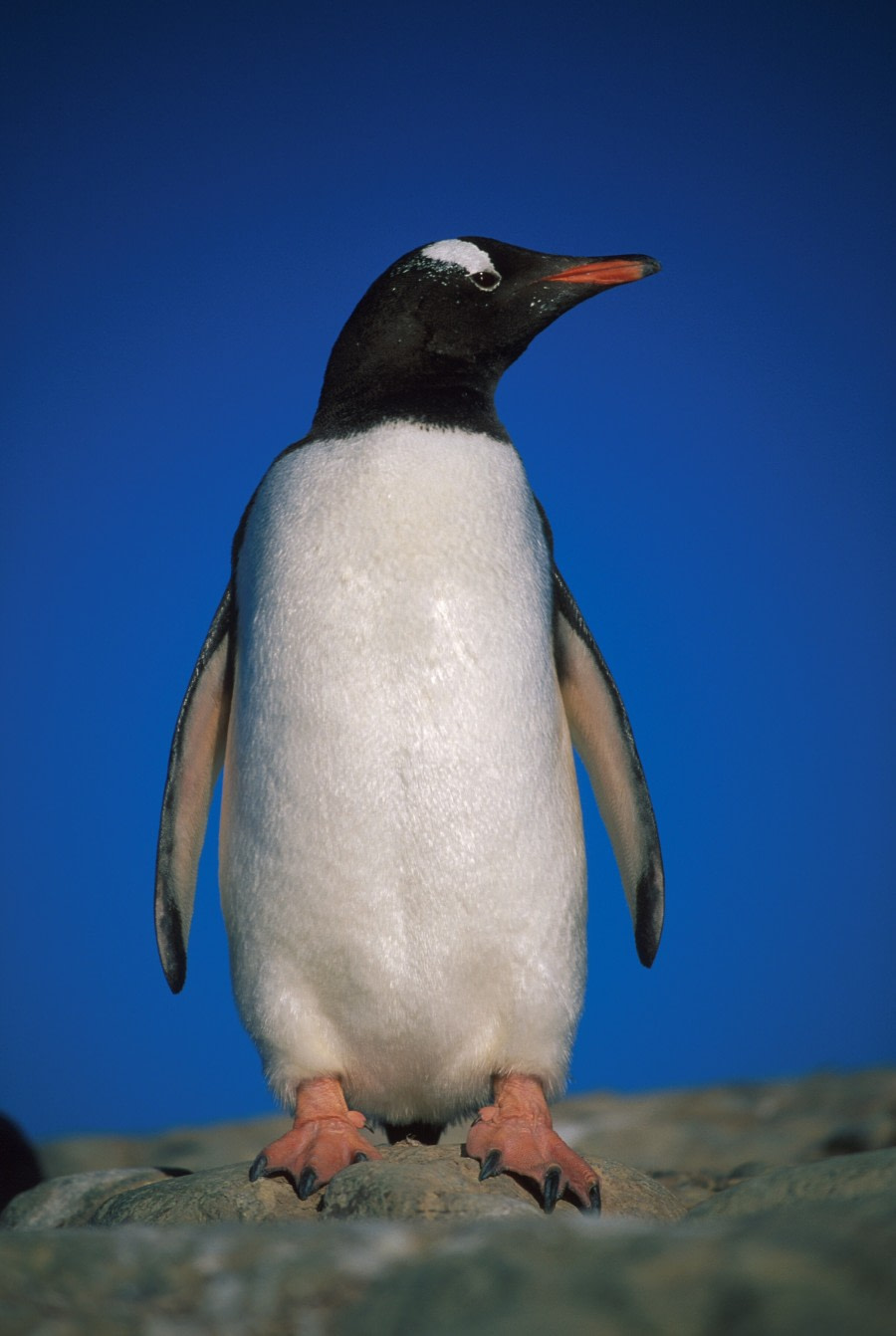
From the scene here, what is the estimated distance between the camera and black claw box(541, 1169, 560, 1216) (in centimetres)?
224

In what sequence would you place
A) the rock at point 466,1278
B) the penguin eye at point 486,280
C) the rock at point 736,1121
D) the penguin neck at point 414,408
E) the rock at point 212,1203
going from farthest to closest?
the rock at point 736,1121
the penguin eye at point 486,280
the penguin neck at point 414,408
the rock at point 212,1203
the rock at point 466,1278

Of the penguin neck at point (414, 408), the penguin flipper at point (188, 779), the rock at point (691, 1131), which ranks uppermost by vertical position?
the penguin neck at point (414, 408)

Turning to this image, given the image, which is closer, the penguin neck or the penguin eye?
the penguin neck

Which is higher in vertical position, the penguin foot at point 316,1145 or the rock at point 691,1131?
the rock at point 691,1131

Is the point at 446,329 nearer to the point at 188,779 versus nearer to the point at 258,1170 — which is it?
the point at 188,779

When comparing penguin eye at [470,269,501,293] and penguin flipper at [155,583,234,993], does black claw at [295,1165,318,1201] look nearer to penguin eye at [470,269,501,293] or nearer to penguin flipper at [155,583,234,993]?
penguin flipper at [155,583,234,993]

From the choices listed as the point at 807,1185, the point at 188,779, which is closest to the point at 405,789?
the point at 188,779

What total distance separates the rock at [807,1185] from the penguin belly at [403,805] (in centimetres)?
58

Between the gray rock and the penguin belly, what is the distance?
2.45 ft

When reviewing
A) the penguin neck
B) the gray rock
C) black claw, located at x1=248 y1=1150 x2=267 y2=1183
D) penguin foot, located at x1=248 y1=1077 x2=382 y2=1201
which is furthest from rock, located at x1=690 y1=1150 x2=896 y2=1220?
the penguin neck

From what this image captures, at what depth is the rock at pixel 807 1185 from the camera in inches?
80.5

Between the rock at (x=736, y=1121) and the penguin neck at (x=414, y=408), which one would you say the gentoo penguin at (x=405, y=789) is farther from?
the rock at (x=736, y=1121)

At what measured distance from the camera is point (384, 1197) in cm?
202

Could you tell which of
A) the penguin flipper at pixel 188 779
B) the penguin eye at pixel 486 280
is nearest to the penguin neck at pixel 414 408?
the penguin eye at pixel 486 280
